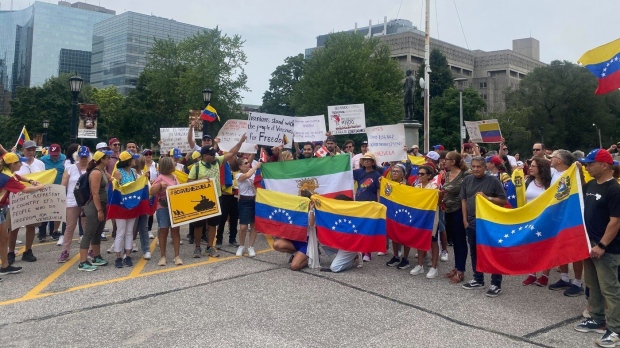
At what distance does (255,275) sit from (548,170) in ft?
15.3

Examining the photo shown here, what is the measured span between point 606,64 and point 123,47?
136850 millimetres

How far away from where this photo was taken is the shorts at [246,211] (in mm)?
8797

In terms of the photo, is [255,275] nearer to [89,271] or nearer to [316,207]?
[316,207]

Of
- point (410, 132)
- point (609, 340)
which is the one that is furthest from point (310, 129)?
point (609, 340)

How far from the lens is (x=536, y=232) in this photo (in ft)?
18.6

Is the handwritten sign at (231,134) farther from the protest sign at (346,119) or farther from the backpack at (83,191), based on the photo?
the backpack at (83,191)

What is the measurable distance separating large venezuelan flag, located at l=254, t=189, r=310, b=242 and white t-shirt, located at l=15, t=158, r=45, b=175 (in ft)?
15.9

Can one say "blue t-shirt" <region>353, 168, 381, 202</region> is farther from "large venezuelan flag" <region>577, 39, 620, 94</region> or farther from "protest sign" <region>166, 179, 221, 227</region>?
"large venezuelan flag" <region>577, 39, 620, 94</region>

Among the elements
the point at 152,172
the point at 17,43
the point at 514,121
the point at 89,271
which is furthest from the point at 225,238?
the point at 17,43

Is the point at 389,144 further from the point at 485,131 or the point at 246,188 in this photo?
the point at 485,131

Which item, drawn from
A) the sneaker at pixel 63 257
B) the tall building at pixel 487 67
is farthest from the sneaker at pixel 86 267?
the tall building at pixel 487 67

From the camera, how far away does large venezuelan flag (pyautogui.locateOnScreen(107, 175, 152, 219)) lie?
7.91 m

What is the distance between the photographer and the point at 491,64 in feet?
375

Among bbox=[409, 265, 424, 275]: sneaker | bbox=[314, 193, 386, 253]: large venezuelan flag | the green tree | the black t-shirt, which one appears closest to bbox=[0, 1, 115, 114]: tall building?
the green tree
